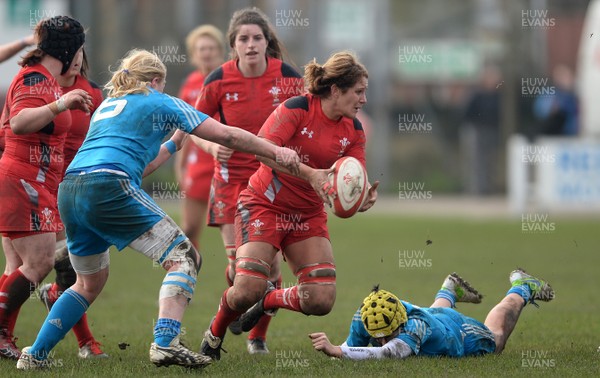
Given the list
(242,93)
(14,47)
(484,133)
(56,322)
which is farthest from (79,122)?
(484,133)

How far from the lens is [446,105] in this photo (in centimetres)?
2642

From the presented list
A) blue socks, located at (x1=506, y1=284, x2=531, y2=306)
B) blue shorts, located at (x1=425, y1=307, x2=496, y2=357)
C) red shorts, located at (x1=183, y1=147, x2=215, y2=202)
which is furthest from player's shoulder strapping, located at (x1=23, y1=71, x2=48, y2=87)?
red shorts, located at (x1=183, y1=147, x2=215, y2=202)

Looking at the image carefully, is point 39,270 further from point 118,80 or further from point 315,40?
point 315,40

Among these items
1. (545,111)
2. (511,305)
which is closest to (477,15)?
(545,111)

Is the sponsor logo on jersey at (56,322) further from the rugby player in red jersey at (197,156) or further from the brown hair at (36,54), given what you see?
the rugby player in red jersey at (197,156)

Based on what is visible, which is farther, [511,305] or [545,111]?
[545,111]

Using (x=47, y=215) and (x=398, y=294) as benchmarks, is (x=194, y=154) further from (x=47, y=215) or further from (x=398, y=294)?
(x=47, y=215)

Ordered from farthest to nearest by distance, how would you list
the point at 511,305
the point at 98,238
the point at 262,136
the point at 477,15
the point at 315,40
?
the point at 477,15 < the point at 315,40 < the point at 511,305 < the point at 262,136 < the point at 98,238

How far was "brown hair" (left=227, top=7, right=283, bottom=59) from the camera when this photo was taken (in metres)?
7.98

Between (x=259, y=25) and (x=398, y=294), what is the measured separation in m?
3.62

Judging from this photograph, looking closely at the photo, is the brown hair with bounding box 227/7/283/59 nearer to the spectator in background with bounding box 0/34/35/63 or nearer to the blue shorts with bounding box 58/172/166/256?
the spectator in background with bounding box 0/34/35/63

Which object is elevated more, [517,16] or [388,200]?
[517,16]

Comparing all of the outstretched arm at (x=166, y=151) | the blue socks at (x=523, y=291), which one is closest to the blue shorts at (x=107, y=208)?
the outstretched arm at (x=166, y=151)

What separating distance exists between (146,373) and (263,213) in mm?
1304
